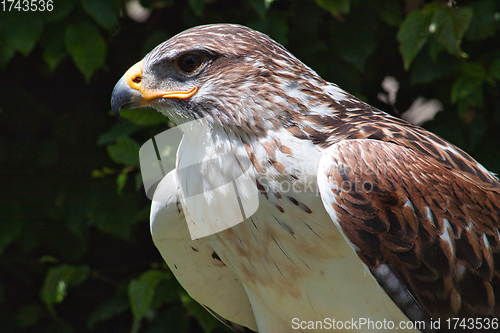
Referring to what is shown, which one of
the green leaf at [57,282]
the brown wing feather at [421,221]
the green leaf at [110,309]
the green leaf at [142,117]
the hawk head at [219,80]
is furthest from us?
the green leaf at [110,309]

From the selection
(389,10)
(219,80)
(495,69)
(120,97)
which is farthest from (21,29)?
(495,69)

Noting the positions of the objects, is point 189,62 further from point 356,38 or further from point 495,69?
point 495,69

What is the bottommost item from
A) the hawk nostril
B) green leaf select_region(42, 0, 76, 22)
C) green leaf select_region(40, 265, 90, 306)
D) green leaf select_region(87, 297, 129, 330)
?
green leaf select_region(87, 297, 129, 330)

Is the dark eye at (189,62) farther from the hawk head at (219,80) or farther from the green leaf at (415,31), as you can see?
the green leaf at (415,31)

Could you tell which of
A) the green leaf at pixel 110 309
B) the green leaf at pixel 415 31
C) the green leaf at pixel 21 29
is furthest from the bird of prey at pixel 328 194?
the green leaf at pixel 110 309

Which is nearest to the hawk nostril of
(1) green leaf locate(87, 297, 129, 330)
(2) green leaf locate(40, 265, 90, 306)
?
(2) green leaf locate(40, 265, 90, 306)

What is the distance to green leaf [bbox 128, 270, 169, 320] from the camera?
2.50 metres

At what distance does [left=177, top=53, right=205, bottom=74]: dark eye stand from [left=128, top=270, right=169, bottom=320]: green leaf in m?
1.34

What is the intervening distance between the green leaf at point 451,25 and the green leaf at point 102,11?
1.47m

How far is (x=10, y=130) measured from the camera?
9.98 ft

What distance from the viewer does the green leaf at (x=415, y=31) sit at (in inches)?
91.0

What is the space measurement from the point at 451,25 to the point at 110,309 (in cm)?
229

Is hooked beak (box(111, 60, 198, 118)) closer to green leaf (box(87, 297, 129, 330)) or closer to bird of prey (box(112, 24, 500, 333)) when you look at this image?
bird of prey (box(112, 24, 500, 333))

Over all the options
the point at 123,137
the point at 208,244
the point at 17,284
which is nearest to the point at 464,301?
the point at 208,244
